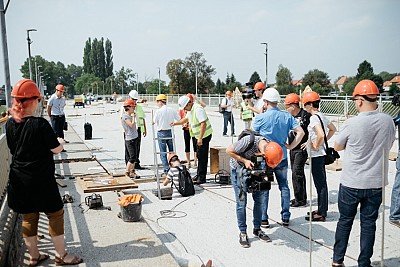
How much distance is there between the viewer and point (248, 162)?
4.45 metres

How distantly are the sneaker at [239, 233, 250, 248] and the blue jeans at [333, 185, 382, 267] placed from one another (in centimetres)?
119

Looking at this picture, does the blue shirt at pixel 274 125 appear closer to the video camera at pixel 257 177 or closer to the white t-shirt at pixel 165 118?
the video camera at pixel 257 177

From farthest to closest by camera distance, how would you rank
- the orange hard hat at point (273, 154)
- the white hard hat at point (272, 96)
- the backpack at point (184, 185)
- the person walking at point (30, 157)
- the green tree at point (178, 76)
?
1. the green tree at point (178, 76)
2. the backpack at point (184, 185)
3. the white hard hat at point (272, 96)
4. the orange hard hat at point (273, 154)
5. the person walking at point (30, 157)

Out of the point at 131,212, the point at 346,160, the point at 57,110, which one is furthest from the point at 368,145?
the point at 57,110

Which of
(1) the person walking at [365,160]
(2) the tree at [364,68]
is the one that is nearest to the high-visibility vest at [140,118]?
(1) the person walking at [365,160]

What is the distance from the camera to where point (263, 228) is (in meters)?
5.48

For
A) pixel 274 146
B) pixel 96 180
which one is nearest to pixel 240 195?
pixel 274 146

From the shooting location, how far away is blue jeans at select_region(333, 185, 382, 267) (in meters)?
3.83

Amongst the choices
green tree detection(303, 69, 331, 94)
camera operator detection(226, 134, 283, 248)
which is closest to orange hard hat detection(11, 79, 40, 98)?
camera operator detection(226, 134, 283, 248)

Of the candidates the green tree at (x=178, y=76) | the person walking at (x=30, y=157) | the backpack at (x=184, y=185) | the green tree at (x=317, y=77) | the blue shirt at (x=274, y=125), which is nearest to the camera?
the person walking at (x=30, y=157)

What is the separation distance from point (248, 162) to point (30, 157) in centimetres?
231

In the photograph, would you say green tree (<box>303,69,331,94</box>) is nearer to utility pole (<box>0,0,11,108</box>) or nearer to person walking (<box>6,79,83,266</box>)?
utility pole (<box>0,0,11,108</box>)

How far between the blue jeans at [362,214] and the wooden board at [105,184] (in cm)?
331

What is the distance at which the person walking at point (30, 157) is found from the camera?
11.4ft
